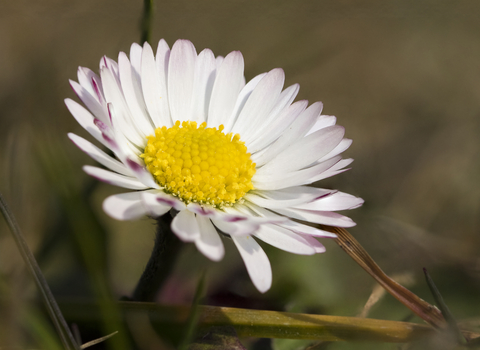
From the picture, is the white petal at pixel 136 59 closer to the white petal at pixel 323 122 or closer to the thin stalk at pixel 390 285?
the white petal at pixel 323 122

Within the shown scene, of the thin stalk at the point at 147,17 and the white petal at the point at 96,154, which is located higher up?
the thin stalk at the point at 147,17

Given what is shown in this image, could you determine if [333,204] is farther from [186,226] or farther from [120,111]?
[120,111]

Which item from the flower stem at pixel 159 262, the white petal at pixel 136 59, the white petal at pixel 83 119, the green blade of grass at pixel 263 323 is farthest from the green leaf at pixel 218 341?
the white petal at pixel 136 59

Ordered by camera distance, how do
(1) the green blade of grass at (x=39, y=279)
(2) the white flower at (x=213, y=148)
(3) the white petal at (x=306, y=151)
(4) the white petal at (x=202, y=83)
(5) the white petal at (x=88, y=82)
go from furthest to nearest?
(4) the white petal at (x=202, y=83) → (3) the white petal at (x=306, y=151) → (5) the white petal at (x=88, y=82) → (2) the white flower at (x=213, y=148) → (1) the green blade of grass at (x=39, y=279)

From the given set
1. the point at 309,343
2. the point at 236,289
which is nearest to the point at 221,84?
the point at 236,289

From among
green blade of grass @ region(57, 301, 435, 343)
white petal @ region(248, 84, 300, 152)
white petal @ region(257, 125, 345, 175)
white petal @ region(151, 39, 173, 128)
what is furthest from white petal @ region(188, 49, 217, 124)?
green blade of grass @ region(57, 301, 435, 343)

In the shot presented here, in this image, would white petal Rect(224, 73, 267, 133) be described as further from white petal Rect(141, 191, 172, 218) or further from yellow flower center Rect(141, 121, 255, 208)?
white petal Rect(141, 191, 172, 218)

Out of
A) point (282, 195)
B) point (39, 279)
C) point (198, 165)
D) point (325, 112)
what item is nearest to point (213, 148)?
point (198, 165)
